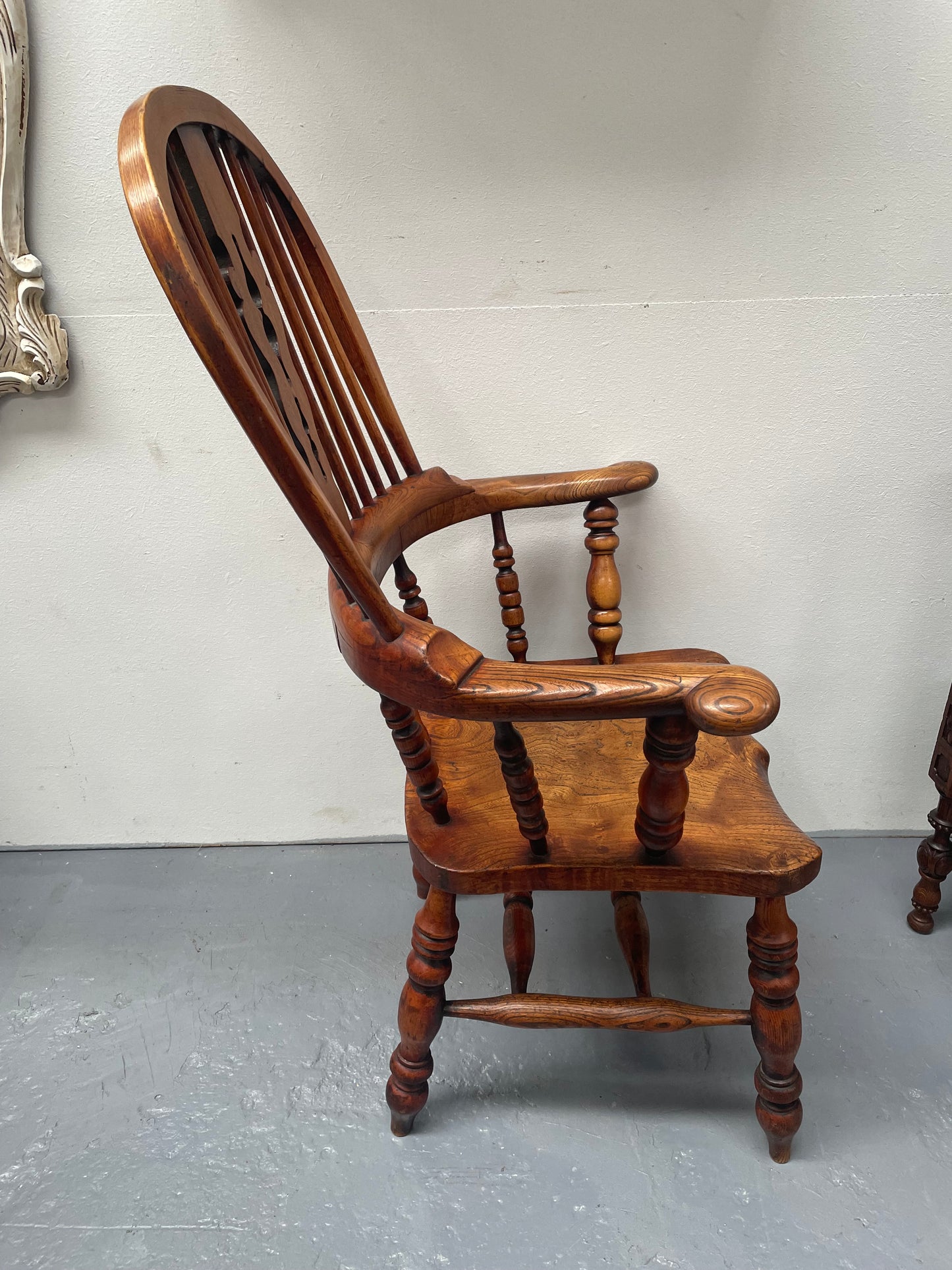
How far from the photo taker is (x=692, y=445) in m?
1.32

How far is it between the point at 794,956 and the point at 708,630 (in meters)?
0.64

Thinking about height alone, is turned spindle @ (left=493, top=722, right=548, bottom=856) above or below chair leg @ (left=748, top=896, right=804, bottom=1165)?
above

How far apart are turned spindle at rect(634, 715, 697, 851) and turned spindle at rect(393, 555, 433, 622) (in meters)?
0.42

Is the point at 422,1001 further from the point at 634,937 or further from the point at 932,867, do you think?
the point at 932,867

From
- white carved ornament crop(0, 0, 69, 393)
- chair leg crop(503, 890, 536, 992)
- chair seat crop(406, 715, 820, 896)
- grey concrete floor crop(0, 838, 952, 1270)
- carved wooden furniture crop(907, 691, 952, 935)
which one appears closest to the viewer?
chair seat crop(406, 715, 820, 896)

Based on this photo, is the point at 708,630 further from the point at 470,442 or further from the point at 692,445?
the point at 470,442

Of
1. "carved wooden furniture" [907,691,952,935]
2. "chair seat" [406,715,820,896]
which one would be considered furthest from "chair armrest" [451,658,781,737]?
"carved wooden furniture" [907,691,952,935]

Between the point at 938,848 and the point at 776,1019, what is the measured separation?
559mm

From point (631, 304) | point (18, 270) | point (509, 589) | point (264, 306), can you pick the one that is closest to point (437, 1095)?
point (509, 589)

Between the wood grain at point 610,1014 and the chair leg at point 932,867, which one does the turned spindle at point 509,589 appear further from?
the chair leg at point 932,867

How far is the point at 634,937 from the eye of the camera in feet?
4.02

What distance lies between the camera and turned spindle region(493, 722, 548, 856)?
30.6 inches

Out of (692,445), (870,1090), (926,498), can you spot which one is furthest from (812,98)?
(870,1090)

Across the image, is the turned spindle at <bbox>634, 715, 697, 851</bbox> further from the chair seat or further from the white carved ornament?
the white carved ornament
